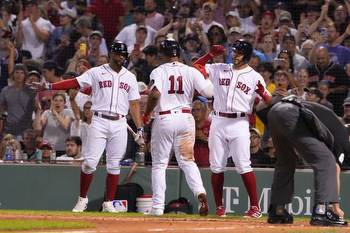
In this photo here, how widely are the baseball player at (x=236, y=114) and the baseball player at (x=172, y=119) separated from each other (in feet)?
0.74

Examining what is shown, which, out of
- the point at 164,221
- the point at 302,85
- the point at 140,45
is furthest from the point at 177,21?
the point at 164,221

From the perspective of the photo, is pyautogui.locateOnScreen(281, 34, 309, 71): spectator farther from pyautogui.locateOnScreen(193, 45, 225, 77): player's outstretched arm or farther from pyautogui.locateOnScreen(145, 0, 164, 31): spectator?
pyautogui.locateOnScreen(193, 45, 225, 77): player's outstretched arm

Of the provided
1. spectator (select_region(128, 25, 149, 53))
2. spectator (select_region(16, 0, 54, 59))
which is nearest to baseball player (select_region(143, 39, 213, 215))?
spectator (select_region(128, 25, 149, 53))

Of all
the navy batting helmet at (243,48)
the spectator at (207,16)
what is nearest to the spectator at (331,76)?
the spectator at (207,16)

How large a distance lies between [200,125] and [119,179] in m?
1.33

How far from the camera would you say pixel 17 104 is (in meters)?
16.1

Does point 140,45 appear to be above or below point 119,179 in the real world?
above

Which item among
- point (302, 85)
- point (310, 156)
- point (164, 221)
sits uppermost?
point (302, 85)

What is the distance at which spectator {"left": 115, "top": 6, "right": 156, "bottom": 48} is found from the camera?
703 inches

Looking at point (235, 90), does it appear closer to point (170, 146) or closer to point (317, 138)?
point (170, 146)

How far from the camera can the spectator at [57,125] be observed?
15.6m

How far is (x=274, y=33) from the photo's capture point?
1720 centimetres

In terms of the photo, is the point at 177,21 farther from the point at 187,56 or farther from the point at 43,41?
the point at 43,41

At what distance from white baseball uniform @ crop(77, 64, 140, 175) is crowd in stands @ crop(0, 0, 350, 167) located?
1.49 feet
